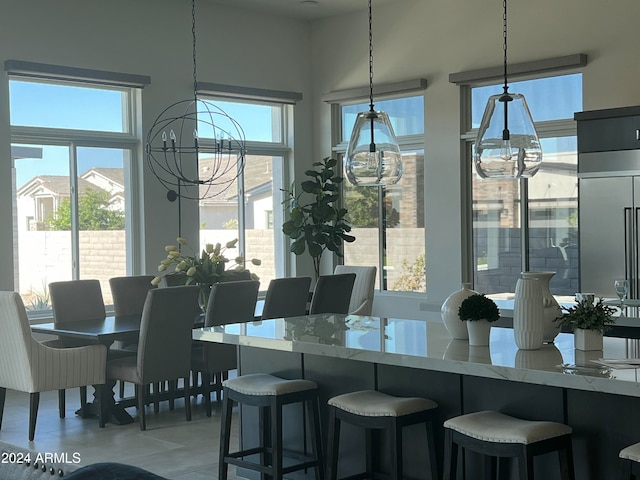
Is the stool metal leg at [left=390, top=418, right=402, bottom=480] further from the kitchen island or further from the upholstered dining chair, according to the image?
the upholstered dining chair

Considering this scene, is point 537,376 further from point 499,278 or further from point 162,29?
point 162,29

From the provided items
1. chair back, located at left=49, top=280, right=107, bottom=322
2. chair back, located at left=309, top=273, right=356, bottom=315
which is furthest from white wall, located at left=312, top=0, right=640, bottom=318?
chair back, located at left=49, top=280, right=107, bottom=322

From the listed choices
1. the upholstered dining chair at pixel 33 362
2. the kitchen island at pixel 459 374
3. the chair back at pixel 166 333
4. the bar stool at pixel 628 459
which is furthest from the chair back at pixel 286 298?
the bar stool at pixel 628 459

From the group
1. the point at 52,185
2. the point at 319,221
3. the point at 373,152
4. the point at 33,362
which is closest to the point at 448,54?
the point at 319,221

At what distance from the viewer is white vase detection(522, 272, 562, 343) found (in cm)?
359

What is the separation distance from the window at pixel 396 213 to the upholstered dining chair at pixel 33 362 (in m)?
4.26

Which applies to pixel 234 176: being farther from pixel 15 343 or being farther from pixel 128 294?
pixel 15 343

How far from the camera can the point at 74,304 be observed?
665 cm

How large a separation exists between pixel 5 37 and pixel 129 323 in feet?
9.66

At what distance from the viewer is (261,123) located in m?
9.70

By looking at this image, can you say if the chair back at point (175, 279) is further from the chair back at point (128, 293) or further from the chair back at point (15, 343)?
the chair back at point (15, 343)

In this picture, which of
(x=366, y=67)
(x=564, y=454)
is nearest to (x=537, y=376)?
(x=564, y=454)

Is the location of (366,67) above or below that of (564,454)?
above

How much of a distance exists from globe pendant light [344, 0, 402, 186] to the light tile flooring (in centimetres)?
191
